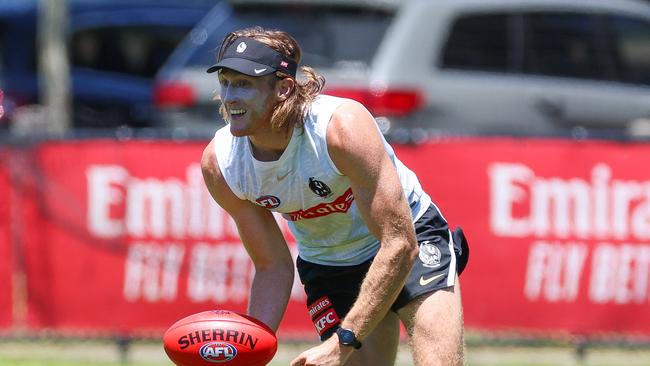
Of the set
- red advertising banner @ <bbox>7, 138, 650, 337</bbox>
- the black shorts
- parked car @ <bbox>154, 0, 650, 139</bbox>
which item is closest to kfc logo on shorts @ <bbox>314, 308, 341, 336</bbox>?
the black shorts

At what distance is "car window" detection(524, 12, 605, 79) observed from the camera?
11672mm

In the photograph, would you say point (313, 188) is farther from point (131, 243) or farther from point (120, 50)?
point (120, 50)

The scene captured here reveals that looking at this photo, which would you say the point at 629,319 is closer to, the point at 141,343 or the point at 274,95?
the point at 141,343

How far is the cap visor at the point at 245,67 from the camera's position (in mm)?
5375

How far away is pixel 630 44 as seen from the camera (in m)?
12.1

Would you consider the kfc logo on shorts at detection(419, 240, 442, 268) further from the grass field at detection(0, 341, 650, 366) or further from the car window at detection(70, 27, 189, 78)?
the car window at detection(70, 27, 189, 78)

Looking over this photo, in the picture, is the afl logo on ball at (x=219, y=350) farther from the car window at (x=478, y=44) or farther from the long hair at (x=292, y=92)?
the car window at (x=478, y=44)

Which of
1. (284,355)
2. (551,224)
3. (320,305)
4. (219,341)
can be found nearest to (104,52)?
(284,355)

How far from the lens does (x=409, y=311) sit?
5781mm

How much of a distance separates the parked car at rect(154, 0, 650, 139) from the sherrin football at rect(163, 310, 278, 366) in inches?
211

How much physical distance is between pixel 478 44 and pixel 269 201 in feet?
19.8

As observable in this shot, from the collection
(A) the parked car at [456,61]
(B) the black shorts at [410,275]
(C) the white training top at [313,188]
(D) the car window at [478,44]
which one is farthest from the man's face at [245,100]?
(D) the car window at [478,44]

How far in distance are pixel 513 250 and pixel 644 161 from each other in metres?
1.09

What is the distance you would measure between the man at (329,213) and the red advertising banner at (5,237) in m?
4.32
